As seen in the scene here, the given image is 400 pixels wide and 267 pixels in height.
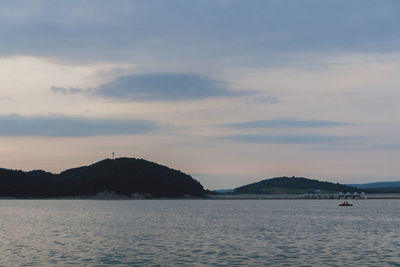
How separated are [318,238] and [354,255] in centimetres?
2321

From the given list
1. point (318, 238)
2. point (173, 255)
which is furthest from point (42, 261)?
point (318, 238)

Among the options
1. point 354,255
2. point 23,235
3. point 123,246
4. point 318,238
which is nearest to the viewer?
point 354,255

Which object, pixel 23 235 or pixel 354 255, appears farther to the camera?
pixel 23 235

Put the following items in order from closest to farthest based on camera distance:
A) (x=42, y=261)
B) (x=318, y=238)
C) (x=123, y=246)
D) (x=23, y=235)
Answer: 1. (x=42, y=261)
2. (x=123, y=246)
3. (x=318, y=238)
4. (x=23, y=235)

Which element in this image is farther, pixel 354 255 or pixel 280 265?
pixel 354 255

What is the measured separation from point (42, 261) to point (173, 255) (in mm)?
16261

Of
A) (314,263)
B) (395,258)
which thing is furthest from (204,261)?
(395,258)

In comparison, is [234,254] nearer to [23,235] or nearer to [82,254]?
[82,254]

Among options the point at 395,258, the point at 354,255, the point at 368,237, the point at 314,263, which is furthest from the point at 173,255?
the point at 368,237

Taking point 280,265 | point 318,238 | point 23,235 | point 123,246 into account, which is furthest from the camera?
point 23,235

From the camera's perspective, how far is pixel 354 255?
215 ft

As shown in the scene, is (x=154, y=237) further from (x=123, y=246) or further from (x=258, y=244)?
(x=258, y=244)

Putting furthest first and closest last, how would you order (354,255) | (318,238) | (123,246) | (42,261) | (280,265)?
(318,238) → (123,246) → (354,255) → (42,261) → (280,265)

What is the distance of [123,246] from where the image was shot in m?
78.1
